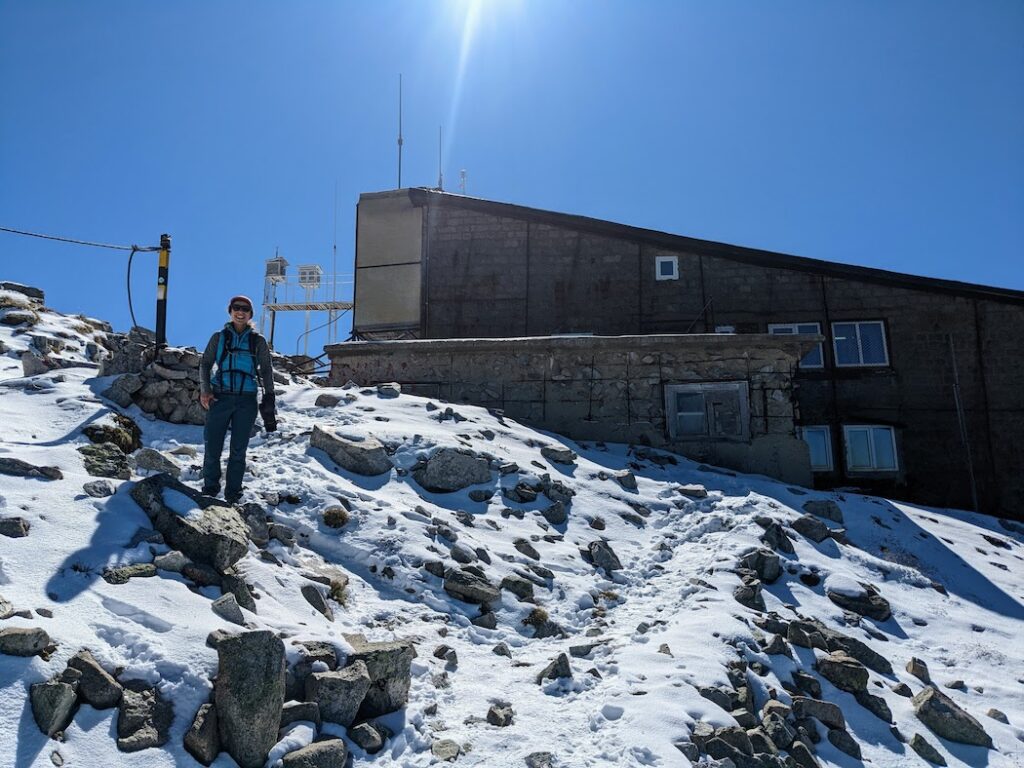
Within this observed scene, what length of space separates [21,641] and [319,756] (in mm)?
1842

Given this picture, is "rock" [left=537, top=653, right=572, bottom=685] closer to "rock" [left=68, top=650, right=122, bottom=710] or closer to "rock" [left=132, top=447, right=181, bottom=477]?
"rock" [left=68, top=650, right=122, bottom=710]

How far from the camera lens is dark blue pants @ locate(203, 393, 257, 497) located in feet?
25.6

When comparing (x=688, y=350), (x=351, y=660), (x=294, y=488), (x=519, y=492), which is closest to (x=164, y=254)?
(x=294, y=488)

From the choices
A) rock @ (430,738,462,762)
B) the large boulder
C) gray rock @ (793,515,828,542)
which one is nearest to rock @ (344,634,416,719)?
rock @ (430,738,462,762)

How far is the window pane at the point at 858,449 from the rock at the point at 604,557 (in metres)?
12.1

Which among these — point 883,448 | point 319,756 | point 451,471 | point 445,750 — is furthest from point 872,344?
point 319,756

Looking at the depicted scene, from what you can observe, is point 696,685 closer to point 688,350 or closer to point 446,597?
point 446,597

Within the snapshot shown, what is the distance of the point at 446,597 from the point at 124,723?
344 centimetres

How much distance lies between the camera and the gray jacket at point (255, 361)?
7887 mm

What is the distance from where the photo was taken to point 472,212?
845 inches

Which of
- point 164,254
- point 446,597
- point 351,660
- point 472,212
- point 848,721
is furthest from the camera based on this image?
→ point 472,212

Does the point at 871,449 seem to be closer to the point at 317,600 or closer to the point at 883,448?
the point at 883,448

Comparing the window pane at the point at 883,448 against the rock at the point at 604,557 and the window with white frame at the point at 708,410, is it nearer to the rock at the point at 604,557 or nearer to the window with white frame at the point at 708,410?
the window with white frame at the point at 708,410

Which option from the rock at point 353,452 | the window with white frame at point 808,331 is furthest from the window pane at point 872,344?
the rock at point 353,452
